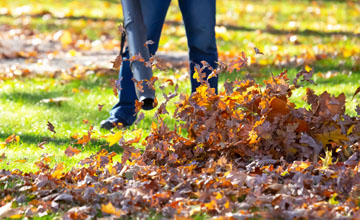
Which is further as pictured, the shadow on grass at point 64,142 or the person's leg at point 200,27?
the person's leg at point 200,27

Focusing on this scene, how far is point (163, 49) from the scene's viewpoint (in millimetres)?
8461

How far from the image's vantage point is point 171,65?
289 inches

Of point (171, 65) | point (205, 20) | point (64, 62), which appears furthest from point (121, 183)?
point (64, 62)

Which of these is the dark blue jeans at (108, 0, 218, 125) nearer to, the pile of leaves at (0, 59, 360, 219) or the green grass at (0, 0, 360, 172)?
the green grass at (0, 0, 360, 172)

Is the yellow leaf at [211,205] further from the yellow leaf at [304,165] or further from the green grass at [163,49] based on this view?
the green grass at [163,49]

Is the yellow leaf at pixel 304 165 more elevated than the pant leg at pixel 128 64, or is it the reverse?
the pant leg at pixel 128 64

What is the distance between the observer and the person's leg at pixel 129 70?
15.0 ft

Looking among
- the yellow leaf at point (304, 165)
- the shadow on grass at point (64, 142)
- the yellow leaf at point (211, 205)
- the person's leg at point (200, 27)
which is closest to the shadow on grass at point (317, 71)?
the person's leg at point (200, 27)

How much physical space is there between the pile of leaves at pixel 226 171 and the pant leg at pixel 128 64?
1.01 meters

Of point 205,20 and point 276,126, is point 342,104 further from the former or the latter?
point 205,20

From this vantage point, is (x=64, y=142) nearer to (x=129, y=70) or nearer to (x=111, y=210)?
(x=129, y=70)

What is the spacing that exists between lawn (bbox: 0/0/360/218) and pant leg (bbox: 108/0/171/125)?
Answer: 17cm

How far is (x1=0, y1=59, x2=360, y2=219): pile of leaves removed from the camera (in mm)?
2941

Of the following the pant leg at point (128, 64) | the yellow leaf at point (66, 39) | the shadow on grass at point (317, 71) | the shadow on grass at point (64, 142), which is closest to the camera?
the shadow on grass at point (64, 142)
